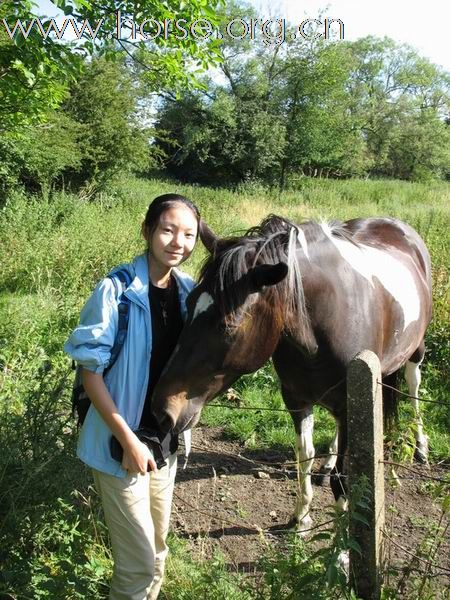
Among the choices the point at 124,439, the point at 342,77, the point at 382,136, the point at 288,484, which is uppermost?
the point at 342,77

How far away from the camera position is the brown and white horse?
6.19 ft

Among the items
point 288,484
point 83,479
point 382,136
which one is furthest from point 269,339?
point 382,136

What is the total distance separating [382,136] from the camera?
3991 cm

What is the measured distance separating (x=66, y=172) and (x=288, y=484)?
15.4 meters

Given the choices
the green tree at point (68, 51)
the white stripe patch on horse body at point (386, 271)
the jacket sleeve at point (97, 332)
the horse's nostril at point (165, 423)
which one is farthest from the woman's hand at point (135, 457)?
the green tree at point (68, 51)

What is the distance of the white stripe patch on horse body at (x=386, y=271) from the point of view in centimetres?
283

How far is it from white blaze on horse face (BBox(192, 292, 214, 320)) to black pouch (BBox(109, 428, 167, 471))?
492mm

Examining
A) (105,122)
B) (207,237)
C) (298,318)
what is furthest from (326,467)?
(105,122)

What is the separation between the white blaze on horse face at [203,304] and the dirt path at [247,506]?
107 centimetres

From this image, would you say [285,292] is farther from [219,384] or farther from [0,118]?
[0,118]

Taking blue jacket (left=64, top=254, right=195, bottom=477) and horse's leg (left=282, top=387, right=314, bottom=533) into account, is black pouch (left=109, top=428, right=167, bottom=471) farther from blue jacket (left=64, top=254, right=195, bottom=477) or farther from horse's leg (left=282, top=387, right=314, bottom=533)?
horse's leg (left=282, top=387, right=314, bottom=533)

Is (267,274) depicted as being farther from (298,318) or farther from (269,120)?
(269,120)

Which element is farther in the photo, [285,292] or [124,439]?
[285,292]

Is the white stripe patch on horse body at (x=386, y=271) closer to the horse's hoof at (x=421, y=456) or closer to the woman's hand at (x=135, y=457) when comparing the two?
the horse's hoof at (x=421, y=456)
